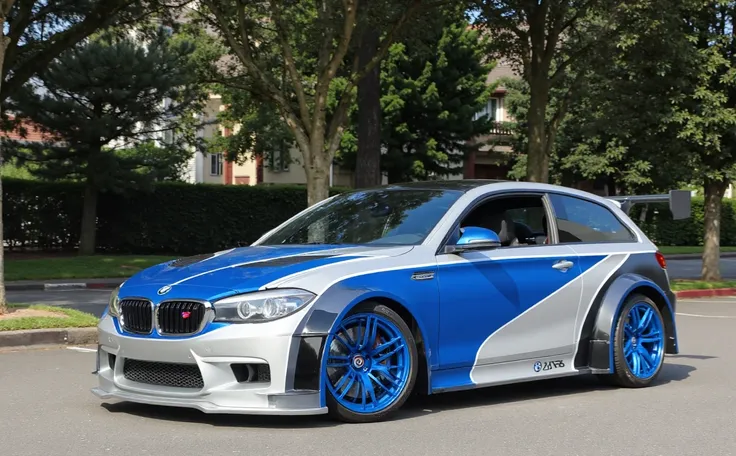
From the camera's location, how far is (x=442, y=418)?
674 cm

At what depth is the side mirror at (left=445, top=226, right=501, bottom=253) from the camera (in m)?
6.88

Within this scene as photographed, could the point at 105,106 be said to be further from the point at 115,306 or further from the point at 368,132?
the point at 115,306

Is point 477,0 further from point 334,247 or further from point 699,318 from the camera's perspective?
point 334,247

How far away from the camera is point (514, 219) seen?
7875 millimetres

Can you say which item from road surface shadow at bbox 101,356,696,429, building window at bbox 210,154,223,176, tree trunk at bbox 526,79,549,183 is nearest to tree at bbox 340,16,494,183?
building window at bbox 210,154,223,176

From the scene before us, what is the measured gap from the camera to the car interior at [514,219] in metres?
7.57

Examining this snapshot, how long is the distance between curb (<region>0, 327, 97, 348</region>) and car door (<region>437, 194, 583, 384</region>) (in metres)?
5.27

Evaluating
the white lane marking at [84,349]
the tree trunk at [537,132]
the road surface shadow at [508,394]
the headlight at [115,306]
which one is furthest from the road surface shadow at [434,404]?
the tree trunk at [537,132]

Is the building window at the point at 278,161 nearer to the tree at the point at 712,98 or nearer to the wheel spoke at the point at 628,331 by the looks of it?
the tree at the point at 712,98

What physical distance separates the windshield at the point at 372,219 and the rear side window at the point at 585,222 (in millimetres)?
1052

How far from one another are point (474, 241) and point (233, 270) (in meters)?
1.62

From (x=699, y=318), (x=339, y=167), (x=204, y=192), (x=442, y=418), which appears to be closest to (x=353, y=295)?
(x=442, y=418)

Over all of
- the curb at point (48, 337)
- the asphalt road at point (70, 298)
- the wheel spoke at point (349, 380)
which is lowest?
the asphalt road at point (70, 298)

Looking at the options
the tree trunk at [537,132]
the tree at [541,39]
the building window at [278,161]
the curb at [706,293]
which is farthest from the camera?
the building window at [278,161]
